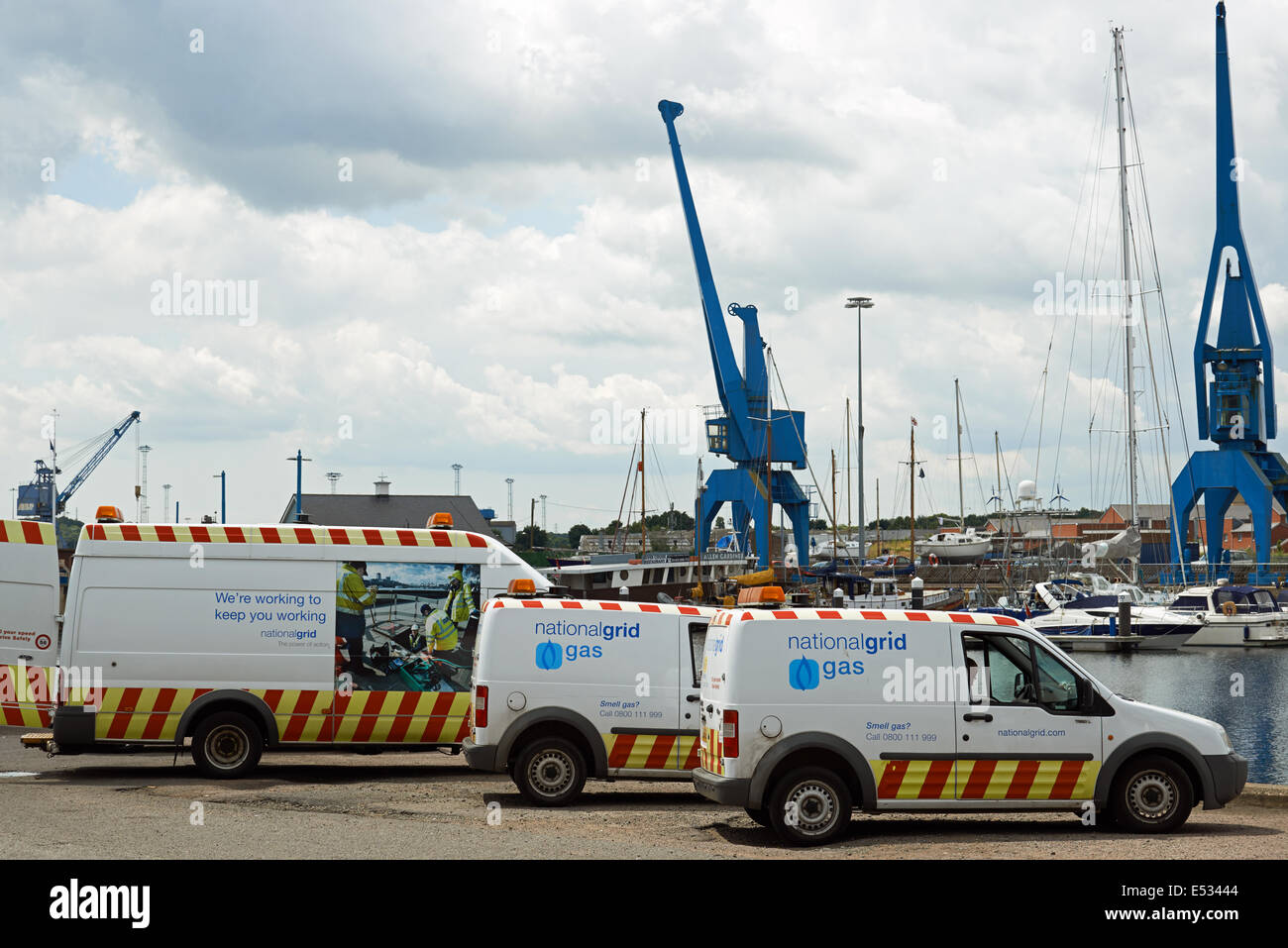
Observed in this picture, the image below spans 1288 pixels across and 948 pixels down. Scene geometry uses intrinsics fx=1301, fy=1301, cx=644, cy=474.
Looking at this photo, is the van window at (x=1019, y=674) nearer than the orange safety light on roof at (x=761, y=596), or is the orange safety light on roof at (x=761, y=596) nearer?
the van window at (x=1019, y=674)

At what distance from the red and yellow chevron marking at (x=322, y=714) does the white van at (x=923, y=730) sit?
471cm

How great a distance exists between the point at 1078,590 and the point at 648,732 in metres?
50.7

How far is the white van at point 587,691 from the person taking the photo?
41.1ft

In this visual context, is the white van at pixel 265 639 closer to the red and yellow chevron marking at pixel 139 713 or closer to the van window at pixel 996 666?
the red and yellow chevron marking at pixel 139 713

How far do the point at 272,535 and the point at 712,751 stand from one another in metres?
6.48

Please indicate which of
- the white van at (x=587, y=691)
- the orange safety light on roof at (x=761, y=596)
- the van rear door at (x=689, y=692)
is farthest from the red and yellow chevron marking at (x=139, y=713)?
the orange safety light on roof at (x=761, y=596)

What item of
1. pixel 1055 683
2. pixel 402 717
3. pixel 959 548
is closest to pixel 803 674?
pixel 1055 683

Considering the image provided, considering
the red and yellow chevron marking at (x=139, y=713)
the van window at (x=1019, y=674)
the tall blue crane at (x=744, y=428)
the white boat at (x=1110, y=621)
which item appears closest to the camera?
the van window at (x=1019, y=674)

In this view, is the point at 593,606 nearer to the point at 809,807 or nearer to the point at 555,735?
the point at 555,735

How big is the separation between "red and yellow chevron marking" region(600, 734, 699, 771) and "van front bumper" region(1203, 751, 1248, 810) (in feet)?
15.0

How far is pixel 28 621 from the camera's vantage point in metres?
14.8

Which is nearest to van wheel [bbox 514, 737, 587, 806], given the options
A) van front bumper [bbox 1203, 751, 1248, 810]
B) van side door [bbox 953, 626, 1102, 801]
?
van side door [bbox 953, 626, 1102, 801]
